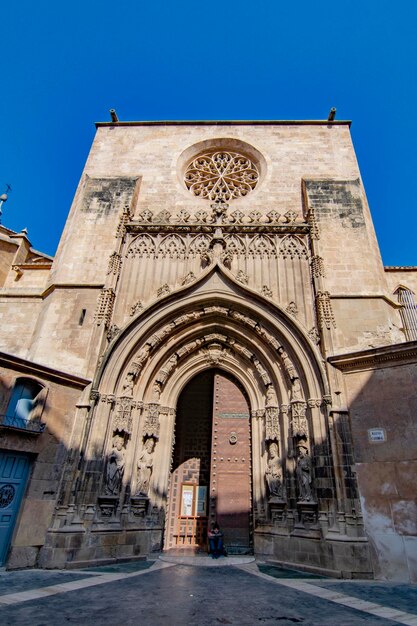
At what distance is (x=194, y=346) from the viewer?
9.17 m

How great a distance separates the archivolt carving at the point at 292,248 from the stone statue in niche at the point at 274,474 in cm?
491

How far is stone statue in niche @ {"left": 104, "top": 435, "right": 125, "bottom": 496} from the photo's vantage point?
7.12m

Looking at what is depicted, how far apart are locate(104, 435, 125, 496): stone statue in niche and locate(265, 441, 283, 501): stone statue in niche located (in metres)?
3.06

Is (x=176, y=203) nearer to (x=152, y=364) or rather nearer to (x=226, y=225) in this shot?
(x=226, y=225)

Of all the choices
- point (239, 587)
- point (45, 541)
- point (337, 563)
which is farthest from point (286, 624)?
point (45, 541)

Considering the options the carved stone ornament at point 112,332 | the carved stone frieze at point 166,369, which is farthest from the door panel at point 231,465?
the carved stone ornament at point 112,332

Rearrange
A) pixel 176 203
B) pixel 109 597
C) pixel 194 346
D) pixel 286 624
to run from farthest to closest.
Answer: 1. pixel 176 203
2. pixel 194 346
3. pixel 109 597
4. pixel 286 624

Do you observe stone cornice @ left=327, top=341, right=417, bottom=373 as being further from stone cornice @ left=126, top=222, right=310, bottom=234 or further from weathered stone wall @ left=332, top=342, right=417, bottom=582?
stone cornice @ left=126, top=222, right=310, bottom=234

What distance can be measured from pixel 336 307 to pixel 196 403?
15.5ft

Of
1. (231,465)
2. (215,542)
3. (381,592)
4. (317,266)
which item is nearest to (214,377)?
(231,465)

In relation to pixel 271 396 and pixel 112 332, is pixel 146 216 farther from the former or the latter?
pixel 271 396

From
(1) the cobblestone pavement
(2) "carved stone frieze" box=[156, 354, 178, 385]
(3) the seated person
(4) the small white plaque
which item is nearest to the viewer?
(1) the cobblestone pavement

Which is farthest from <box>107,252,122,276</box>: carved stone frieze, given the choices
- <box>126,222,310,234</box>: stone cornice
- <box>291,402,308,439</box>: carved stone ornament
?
<box>291,402,308,439</box>: carved stone ornament

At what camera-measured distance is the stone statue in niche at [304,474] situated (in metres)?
6.96
